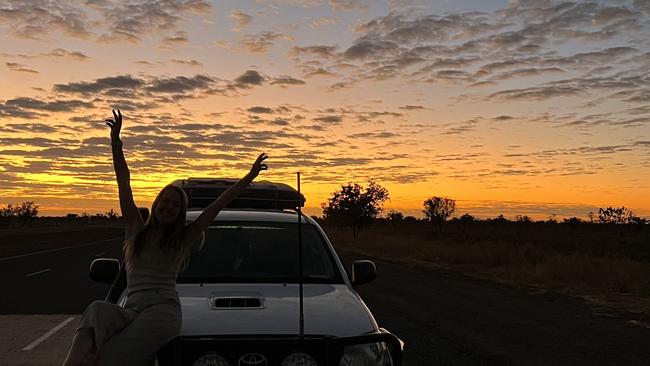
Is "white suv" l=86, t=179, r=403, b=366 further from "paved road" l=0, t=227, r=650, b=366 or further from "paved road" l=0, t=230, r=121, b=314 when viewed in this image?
"paved road" l=0, t=230, r=121, b=314

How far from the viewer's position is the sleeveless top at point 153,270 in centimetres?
331

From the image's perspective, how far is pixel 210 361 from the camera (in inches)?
120

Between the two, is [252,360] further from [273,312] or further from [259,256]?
[259,256]

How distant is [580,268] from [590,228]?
77.6 metres

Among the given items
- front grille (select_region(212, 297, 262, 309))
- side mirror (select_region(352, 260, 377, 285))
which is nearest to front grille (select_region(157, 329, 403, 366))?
front grille (select_region(212, 297, 262, 309))

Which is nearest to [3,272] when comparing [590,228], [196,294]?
[196,294]

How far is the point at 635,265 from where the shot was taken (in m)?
21.8

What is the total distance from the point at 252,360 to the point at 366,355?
1.84 ft

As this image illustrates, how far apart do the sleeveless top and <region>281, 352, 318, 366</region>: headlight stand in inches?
28.0

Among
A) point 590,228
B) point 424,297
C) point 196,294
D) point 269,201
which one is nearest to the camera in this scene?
point 196,294

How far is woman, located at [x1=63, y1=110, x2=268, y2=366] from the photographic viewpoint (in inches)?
116

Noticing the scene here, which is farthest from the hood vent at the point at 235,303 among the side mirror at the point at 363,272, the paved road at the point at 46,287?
the paved road at the point at 46,287

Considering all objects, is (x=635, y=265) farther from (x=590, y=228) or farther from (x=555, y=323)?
(x=590, y=228)

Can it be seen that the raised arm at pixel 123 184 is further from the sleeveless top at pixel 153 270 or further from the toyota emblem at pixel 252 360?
the toyota emblem at pixel 252 360
